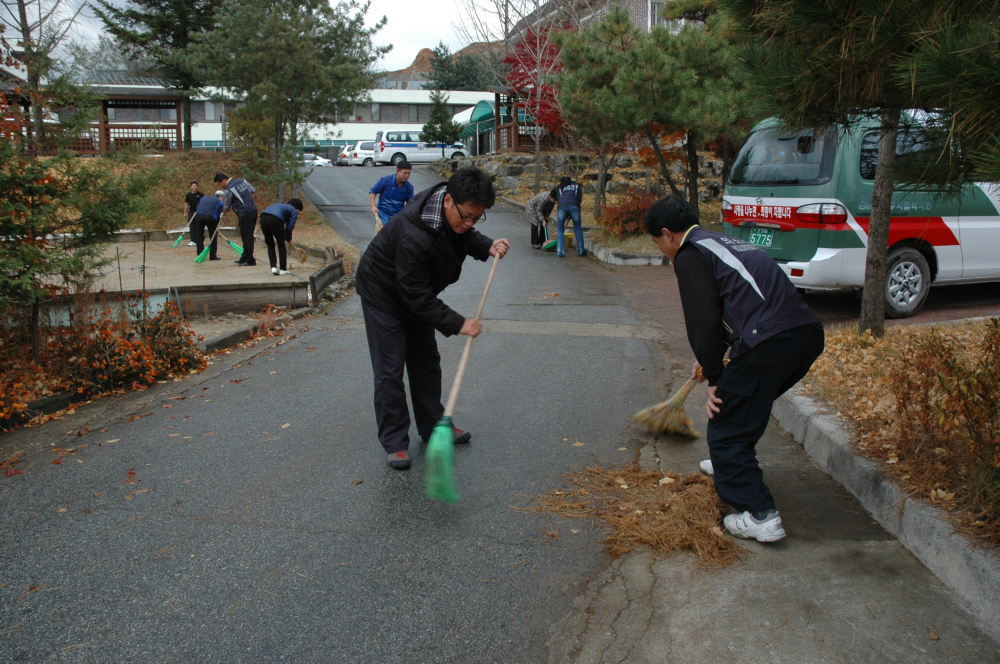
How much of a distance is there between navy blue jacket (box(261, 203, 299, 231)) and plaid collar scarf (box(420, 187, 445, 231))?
7.55 meters

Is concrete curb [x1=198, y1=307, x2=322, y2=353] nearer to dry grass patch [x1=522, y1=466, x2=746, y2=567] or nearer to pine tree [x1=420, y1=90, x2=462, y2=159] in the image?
dry grass patch [x1=522, y1=466, x2=746, y2=567]

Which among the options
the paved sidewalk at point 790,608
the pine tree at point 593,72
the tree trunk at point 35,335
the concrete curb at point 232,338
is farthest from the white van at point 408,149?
the paved sidewalk at point 790,608

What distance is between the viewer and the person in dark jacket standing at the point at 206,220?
13727 millimetres

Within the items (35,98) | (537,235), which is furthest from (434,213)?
(537,235)

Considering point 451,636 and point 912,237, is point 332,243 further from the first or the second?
point 451,636

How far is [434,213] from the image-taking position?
13.4 feet

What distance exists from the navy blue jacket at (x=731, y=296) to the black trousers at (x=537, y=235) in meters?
12.0

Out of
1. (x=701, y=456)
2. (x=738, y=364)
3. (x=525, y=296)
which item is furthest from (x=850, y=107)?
(x=525, y=296)

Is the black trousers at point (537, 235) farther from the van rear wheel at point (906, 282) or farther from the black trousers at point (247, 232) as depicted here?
the van rear wheel at point (906, 282)

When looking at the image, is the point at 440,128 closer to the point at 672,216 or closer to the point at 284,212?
the point at 284,212

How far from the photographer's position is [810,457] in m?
4.47

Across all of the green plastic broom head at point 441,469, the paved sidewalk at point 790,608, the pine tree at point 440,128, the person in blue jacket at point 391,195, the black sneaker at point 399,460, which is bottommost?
the paved sidewalk at point 790,608

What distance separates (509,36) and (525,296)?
15371 mm

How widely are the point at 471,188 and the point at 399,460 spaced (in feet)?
5.31
